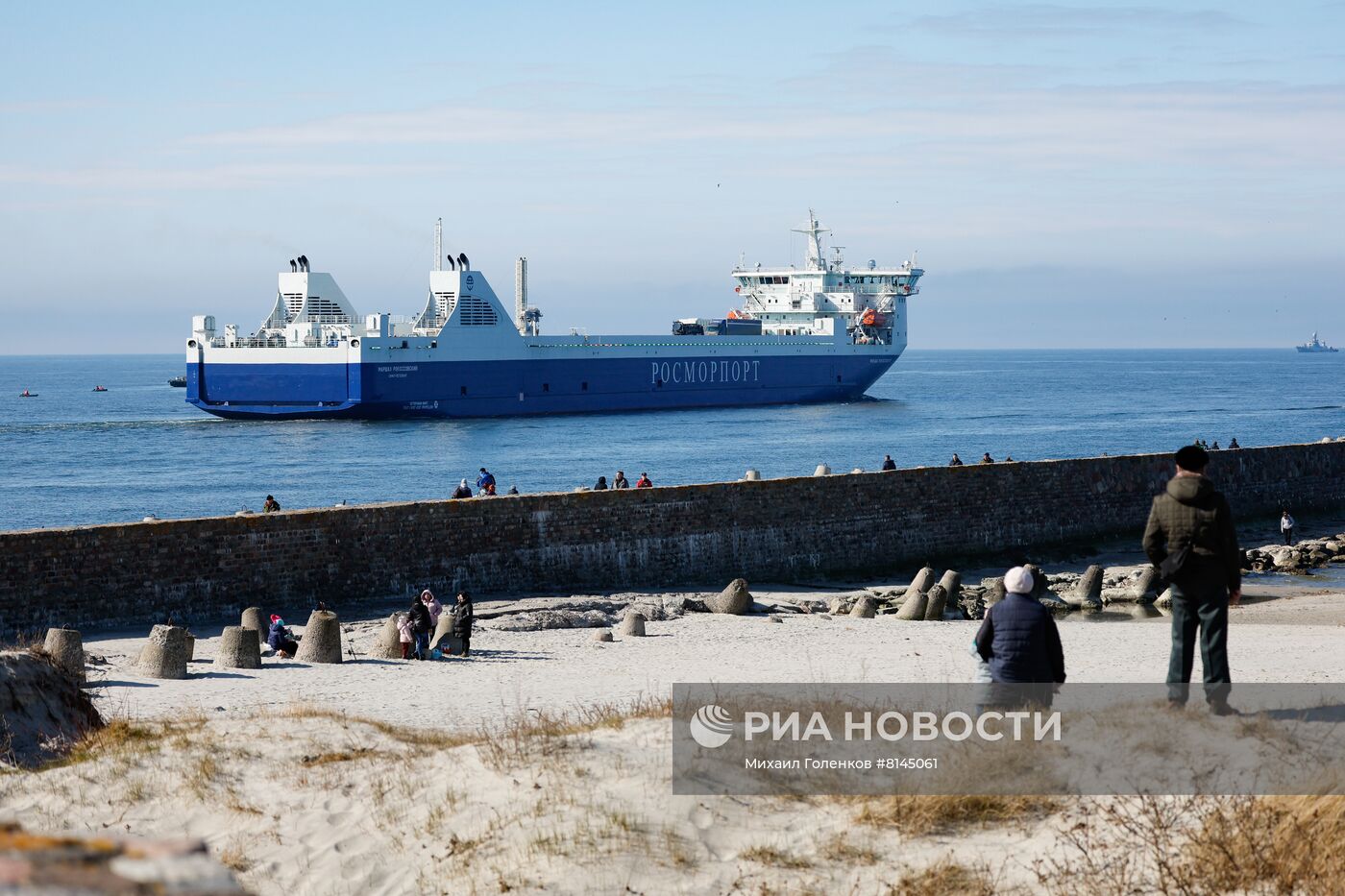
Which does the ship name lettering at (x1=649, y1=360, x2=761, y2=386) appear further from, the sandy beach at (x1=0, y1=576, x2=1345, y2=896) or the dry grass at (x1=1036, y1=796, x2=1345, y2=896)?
the dry grass at (x1=1036, y1=796, x2=1345, y2=896)

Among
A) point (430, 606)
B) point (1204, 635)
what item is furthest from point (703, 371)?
point (1204, 635)

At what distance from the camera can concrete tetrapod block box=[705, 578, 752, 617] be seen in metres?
16.1

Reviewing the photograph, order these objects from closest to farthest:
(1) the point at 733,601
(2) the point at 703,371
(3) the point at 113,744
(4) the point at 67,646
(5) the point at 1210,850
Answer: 1. (5) the point at 1210,850
2. (3) the point at 113,744
3. (4) the point at 67,646
4. (1) the point at 733,601
5. (2) the point at 703,371

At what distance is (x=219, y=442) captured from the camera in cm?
5091

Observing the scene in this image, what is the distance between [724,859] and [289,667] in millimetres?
7009

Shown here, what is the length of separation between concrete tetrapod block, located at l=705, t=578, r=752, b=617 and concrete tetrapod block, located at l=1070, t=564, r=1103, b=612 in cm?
476

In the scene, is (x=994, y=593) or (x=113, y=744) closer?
(x=113, y=744)

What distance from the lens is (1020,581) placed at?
6.12 metres

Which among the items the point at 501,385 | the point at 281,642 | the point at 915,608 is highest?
the point at 501,385

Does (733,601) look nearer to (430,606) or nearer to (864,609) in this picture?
(864,609)

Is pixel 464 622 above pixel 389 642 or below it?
above

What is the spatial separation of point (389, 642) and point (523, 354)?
162ft

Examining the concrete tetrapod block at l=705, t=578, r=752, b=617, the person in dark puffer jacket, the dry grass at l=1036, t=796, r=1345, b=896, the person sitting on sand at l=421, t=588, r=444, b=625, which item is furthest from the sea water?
the dry grass at l=1036, t=796, r=1345, b=896

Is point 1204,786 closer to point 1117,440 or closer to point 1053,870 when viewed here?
point 1053,870
